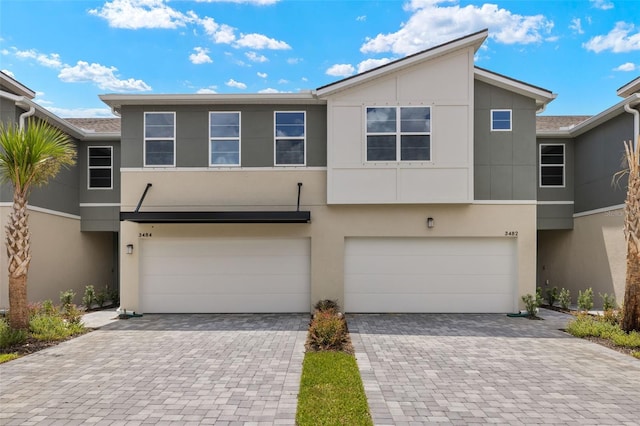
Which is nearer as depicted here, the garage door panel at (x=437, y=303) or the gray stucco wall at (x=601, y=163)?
the garage door panel at (x=437, y=303)

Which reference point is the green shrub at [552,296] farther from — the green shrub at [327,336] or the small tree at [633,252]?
the green shrub at [327,336]

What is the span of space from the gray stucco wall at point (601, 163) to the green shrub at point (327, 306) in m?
9.53

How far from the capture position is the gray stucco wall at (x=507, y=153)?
11047 mm

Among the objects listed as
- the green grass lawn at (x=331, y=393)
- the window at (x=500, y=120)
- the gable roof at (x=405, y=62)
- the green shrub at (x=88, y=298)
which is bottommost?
the green shrub at (x=88, y=298)

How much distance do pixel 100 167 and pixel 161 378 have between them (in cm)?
1096

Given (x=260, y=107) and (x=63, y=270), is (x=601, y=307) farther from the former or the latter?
(x=63, y=270)

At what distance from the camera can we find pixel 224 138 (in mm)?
11156

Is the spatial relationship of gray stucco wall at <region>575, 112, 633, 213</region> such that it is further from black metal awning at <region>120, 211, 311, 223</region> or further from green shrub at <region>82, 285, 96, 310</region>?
green shrub at <region>82, 285, 96, 310</region>

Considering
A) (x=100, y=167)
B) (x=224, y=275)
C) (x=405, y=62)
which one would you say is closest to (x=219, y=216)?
(x=224, y=275)

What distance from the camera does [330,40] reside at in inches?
471

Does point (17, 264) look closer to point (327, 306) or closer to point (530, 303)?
point (327, 306)

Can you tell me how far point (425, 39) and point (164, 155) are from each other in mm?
8682

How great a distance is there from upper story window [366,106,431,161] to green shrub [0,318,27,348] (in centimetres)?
924

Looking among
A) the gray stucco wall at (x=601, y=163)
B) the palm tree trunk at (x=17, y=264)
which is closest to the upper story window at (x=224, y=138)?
the palm tree trunk at (x=17, y=264)
